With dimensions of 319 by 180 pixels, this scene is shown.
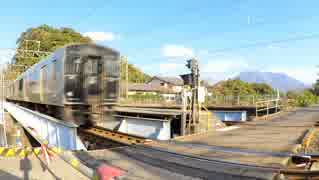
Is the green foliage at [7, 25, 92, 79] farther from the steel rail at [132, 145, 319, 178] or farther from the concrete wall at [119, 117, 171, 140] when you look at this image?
the steel rail at [132, 145, 319, 178]

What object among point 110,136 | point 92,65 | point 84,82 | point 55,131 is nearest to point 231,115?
point 110,136

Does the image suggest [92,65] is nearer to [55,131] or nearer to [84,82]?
[84,82]

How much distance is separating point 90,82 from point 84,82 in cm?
26

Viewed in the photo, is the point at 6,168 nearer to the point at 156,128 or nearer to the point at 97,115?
the point at 97,115

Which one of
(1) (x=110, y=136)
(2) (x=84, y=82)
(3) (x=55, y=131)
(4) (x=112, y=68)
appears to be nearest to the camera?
(3) (x=55, y=131)

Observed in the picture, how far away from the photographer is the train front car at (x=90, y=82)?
41.0ft

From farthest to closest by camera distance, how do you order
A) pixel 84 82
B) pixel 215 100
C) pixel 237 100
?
pixel 215 100 → pixel 237 100 → pixel 84 82

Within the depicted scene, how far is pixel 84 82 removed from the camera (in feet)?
41.9

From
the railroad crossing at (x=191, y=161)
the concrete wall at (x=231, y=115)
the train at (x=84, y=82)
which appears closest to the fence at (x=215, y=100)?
the concrete wall at (x=231, y=115)

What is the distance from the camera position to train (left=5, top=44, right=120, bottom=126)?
12.5 metres

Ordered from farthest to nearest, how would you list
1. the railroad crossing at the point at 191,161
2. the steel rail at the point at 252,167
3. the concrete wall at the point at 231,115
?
the concrete wall at the point at 231,115
the railroad crossing at the point at 191,161
the steel rail at the point at 252,167

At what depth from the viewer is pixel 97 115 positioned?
13.1 meters

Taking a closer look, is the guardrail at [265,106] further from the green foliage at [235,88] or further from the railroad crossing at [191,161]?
the green foliage at [235,88]

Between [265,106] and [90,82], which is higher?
[90,82]
